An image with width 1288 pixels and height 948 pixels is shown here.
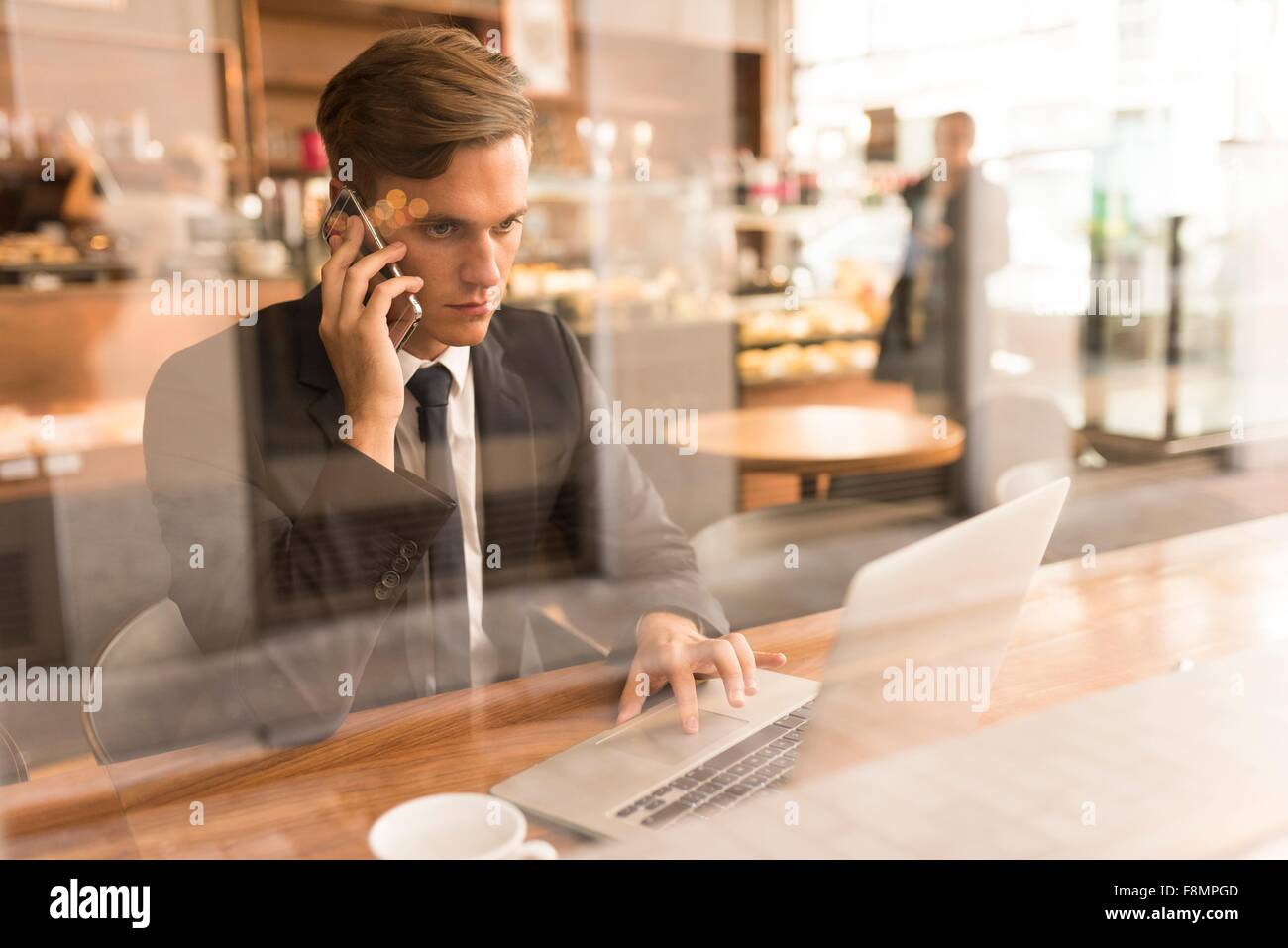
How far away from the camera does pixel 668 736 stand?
0.77 metres

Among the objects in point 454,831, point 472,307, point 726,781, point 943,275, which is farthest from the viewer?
point 943,275

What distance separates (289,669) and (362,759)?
23cm

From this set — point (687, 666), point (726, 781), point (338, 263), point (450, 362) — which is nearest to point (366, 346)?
point (338, 263)

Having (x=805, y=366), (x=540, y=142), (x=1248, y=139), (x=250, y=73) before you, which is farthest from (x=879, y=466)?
(x=1248, y=139)

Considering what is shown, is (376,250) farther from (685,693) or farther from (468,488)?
(685,693)

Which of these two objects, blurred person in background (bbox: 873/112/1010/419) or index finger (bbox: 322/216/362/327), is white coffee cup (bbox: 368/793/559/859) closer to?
index finger (bbox: 322/216/362/327)

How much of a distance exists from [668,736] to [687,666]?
92 millimetres

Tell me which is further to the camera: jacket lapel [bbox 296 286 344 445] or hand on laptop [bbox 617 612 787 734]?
jacket lapel [bbox 296 286 344 445]

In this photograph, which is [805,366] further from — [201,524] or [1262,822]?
[1262,822]

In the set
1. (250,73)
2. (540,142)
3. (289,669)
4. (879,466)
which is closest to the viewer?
(289,669)

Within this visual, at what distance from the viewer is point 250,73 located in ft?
9.59

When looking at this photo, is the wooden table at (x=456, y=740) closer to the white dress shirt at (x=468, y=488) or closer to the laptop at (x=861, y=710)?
the laptop at (x=861, y=710)

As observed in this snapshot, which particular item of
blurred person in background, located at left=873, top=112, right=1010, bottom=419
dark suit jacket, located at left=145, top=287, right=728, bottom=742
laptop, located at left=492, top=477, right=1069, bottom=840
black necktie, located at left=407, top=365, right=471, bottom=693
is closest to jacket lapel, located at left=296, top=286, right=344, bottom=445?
dark suit jacket, located at left=145, top=287, right=728, bottom=742

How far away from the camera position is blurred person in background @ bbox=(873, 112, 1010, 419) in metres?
3.50
